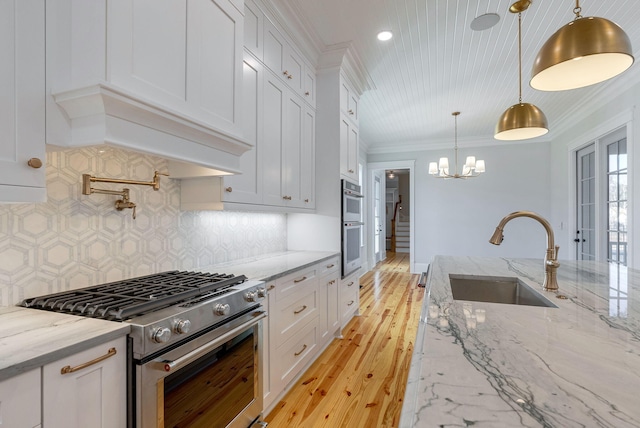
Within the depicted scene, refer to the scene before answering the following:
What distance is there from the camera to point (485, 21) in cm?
252

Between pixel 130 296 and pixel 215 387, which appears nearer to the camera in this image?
pixel 130 296

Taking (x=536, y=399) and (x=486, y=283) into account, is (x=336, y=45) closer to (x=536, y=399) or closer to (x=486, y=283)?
(x=486, y=283)

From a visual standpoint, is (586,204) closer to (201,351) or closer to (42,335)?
(201,351)

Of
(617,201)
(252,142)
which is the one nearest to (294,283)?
(252,142)

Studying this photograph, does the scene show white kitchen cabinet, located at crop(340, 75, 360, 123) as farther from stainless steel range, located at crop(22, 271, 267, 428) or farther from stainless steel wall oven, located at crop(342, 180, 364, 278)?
stainless steel range, located at crop(22, 271, 267, 428)

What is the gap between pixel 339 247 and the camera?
3.09 m

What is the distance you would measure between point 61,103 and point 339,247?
7.82ft

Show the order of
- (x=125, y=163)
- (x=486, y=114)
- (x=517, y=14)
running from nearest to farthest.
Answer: (x=125, y=163), (x=517, y=14), (x=486, y=114)

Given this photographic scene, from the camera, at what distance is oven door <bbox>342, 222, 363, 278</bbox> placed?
3113 mm

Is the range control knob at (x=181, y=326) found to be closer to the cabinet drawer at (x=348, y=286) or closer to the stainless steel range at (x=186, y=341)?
the stainless steel range at (x=186, y=341)

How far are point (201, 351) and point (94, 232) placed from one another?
0.78 meters

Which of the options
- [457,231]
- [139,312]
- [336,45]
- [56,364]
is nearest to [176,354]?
[139,312]

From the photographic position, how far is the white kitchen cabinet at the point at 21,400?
0.75 m

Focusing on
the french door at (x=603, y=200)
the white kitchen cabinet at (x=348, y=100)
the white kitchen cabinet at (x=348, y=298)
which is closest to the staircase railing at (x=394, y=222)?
the french door at (x=603, y=200)
